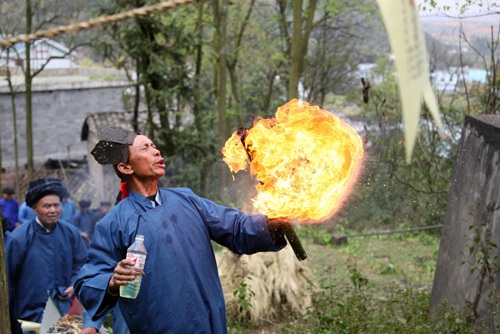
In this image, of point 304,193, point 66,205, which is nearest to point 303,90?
point 66,205

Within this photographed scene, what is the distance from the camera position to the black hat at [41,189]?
6861mm

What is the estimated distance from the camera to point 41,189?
6844mm

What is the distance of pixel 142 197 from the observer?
4.54 metres

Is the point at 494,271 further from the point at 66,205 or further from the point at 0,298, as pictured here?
the point at 66,205

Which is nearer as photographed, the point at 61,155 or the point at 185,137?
the point at 185,137

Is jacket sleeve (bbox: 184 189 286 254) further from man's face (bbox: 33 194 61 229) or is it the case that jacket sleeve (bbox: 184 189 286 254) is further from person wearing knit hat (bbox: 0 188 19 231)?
person wearing knit hat (bbox: 0 188 19 231)

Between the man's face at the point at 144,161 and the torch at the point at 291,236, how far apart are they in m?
0.57

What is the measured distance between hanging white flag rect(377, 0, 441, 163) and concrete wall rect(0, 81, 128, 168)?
1145 inches

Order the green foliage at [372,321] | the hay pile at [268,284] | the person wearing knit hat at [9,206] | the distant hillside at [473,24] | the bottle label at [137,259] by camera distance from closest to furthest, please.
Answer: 1. the bottle label at [137,259]
2. the green foliage at [372,321]
3. the hay pile at [268,284]
4. the distant hillside at [473,24]
5. the person wearing knit hat at [9,206]

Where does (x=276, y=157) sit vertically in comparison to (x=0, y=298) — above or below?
above

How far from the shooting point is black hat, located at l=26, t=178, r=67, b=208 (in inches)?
270

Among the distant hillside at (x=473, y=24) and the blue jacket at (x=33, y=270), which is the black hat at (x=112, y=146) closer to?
the blue jacket at (x=33, y=270)

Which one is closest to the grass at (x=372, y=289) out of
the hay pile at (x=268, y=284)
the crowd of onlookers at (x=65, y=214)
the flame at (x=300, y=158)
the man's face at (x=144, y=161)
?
the hay pile at (x=268, y=284)

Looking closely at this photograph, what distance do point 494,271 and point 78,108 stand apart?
95.0 feet
